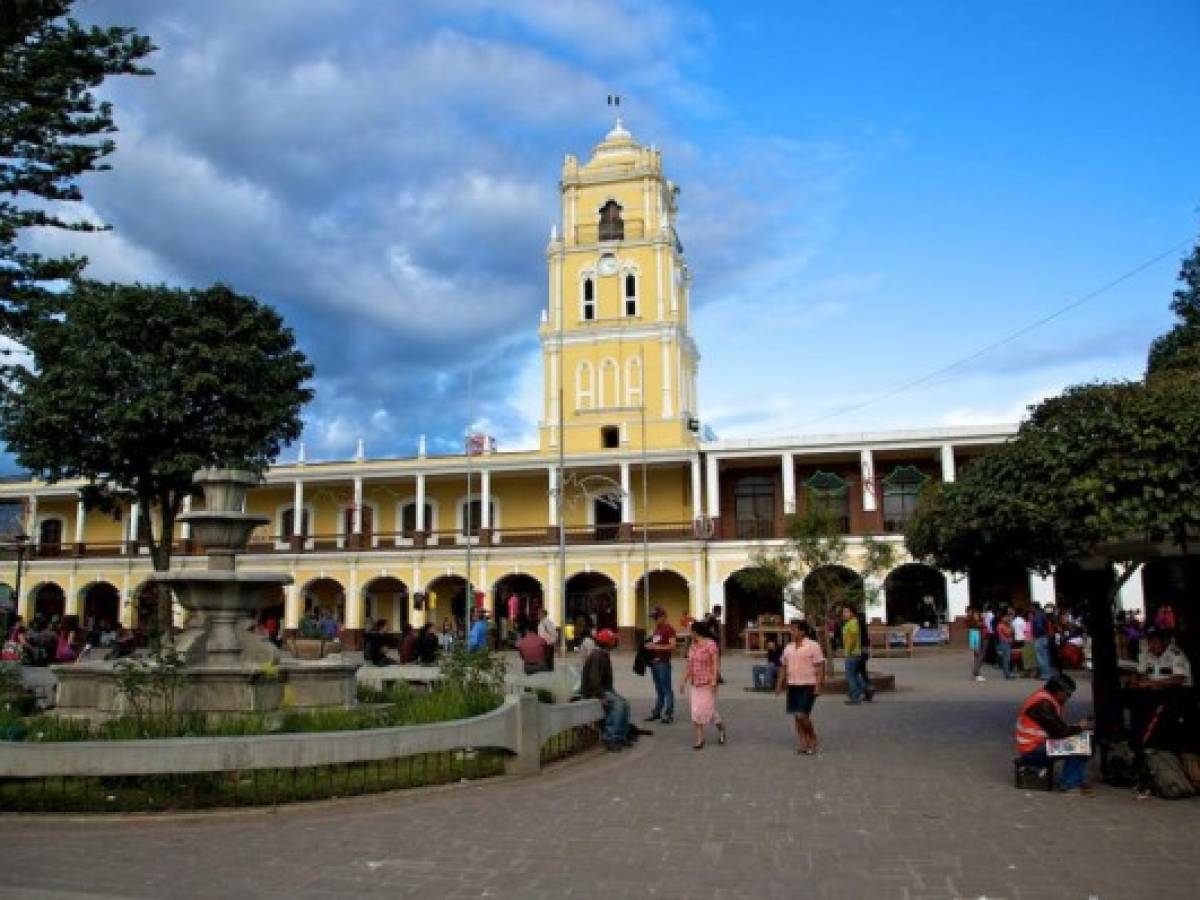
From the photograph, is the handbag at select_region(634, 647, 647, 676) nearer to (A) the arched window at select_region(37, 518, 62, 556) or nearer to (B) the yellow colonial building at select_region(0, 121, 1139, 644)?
(B) the yellow colonial building at select_region(0, 121, 1139, 644)

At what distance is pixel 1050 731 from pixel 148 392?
830 inches

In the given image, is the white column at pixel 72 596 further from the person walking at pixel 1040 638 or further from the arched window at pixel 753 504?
the person walking at pixel 1040 638

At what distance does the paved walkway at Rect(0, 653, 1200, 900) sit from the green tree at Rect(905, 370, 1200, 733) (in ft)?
6.81

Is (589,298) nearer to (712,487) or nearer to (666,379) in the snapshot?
(666,379)

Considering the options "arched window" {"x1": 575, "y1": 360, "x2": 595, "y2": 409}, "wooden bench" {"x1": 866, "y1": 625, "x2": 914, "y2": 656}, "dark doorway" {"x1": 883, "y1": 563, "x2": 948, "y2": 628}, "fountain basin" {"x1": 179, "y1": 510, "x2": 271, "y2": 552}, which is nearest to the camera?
"fountain basin" {"x1": 179, "y1": 510, "x2": 271, "y2": 552}

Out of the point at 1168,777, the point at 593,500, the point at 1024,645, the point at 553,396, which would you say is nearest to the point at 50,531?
the point at 553,396

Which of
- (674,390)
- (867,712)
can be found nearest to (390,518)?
(674,390)

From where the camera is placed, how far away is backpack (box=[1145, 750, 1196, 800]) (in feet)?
25.8

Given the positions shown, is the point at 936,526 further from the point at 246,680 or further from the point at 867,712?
the point at 246,680

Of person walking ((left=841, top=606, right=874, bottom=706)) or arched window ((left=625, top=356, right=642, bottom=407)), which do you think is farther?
arched window ((left=625, top=356, right=642, bottom=407))

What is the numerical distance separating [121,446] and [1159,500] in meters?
22.1

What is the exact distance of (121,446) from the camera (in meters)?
23.6

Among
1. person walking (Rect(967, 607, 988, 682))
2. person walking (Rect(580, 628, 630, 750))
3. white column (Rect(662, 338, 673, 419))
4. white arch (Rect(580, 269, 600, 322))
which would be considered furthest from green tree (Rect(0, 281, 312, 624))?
white arch (Rect(580, 269, 600, 322))

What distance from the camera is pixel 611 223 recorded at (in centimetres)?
4228
